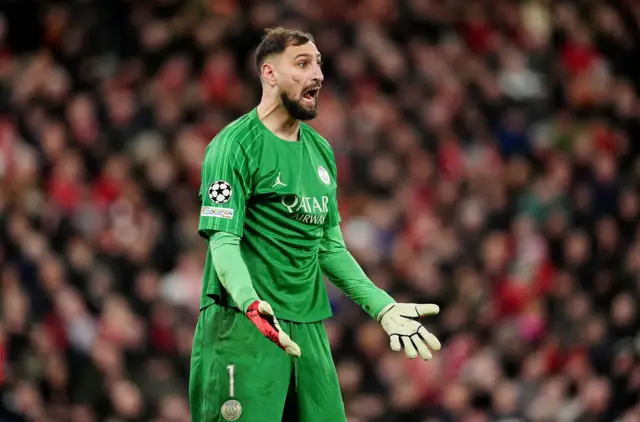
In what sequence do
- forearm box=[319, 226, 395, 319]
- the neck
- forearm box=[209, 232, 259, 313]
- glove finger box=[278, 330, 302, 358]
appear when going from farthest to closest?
forearm box=[319, 226, 395, 319] → the neck → forearm box=[209, 232, 259, 313] → glove finger box=[278, 330, 302, 358]

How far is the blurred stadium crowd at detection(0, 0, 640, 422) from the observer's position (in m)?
12.9

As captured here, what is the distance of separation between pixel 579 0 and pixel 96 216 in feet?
27.4

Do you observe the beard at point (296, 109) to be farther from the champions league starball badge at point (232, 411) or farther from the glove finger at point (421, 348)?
the champions league starball badge at point (232, 411)

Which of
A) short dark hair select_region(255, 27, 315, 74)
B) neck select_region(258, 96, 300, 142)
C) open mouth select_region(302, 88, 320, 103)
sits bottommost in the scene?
neck select_region(258, 96, 300, 142)

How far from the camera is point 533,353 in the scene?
14.0 metres

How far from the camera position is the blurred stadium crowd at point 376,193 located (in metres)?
12.9

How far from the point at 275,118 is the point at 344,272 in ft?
2.70

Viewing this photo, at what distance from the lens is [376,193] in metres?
15.5

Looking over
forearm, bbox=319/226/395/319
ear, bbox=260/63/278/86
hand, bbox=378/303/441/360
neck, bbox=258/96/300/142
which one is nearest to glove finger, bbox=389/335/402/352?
hand, bbox=378/303/441/360

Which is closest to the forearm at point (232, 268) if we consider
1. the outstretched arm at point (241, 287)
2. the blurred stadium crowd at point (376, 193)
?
the outstretched arm at point (241, 287)

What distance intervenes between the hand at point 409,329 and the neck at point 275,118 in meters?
0.96

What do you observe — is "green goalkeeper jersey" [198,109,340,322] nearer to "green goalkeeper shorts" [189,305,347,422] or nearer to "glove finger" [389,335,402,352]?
"green goalkeeper shorts" [189,305,347,422]

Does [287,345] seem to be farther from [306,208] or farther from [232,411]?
[306,208]

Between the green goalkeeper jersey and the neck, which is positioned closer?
the green goalkeeper jersey
